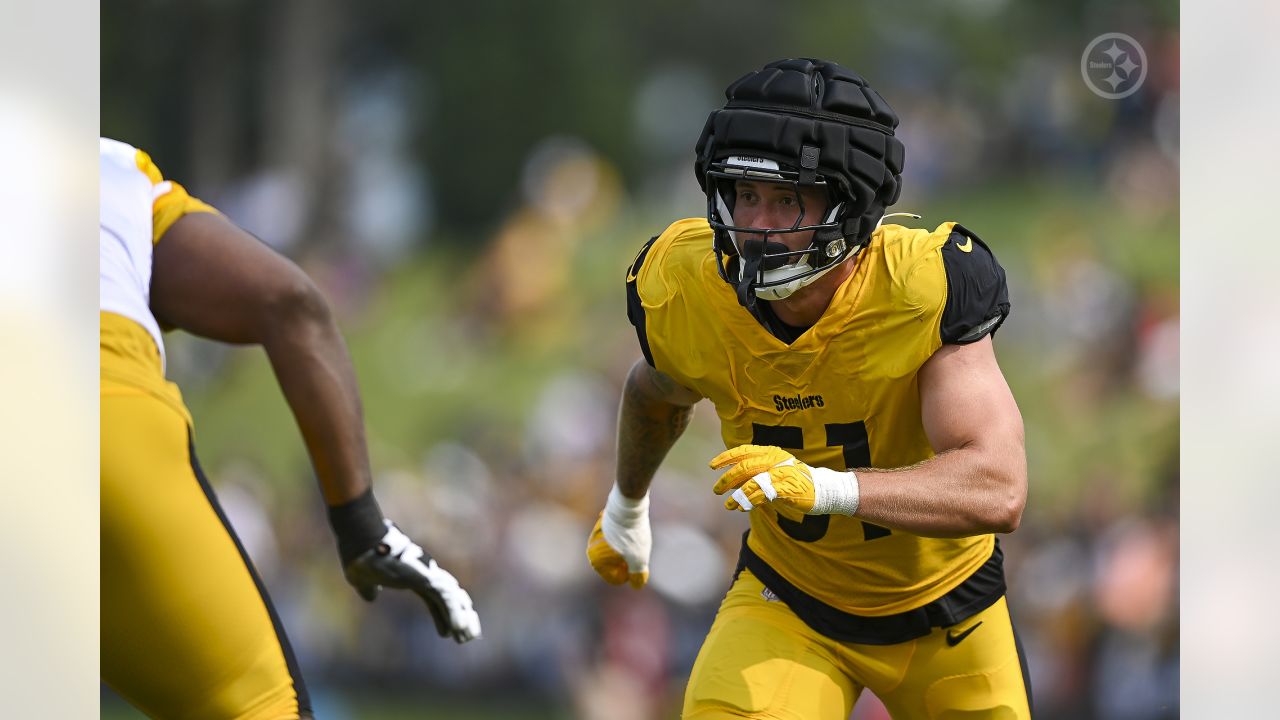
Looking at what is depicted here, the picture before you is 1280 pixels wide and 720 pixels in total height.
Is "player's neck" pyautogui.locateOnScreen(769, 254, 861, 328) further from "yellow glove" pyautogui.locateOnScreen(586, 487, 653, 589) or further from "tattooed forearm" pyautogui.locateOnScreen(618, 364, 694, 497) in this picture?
"yellow glove" pyautogui.locateOnScreen(586, 487, 653, 589)

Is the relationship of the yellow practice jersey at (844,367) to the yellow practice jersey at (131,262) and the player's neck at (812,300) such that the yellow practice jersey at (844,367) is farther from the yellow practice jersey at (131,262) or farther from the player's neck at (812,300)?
the yellow practice jersey at (131,262)

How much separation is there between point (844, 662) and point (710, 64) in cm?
200

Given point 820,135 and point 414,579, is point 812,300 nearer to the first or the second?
point 820,135

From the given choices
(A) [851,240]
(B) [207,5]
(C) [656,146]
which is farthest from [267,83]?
(A) [851,240]

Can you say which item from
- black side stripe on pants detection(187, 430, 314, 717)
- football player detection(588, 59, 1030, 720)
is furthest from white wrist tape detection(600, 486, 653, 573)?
black side stripe on pants detection(187, 430, 314, 717)

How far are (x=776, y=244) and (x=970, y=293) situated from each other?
0.35m

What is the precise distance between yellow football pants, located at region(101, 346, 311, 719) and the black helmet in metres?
1.20

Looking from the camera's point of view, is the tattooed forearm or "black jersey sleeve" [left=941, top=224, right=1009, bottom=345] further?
the tattooed forearm

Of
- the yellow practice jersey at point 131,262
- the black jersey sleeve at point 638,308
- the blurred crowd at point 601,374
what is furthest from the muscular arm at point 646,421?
the blurred crowd at point 601,374

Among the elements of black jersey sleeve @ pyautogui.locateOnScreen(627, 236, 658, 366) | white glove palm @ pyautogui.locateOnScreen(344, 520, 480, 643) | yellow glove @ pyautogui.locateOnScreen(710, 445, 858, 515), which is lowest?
white glove palm @ pyautogui.locateOnScreen(344, 520, 480, 643)

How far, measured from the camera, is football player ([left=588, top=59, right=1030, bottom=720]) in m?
2.39

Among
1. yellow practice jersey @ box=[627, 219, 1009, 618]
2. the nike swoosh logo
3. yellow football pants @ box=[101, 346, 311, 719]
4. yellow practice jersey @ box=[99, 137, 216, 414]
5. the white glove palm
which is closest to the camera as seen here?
yellow practice jersey @ box=[627, 219, 1009, 618]

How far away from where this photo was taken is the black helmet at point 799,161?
8.13 feet
